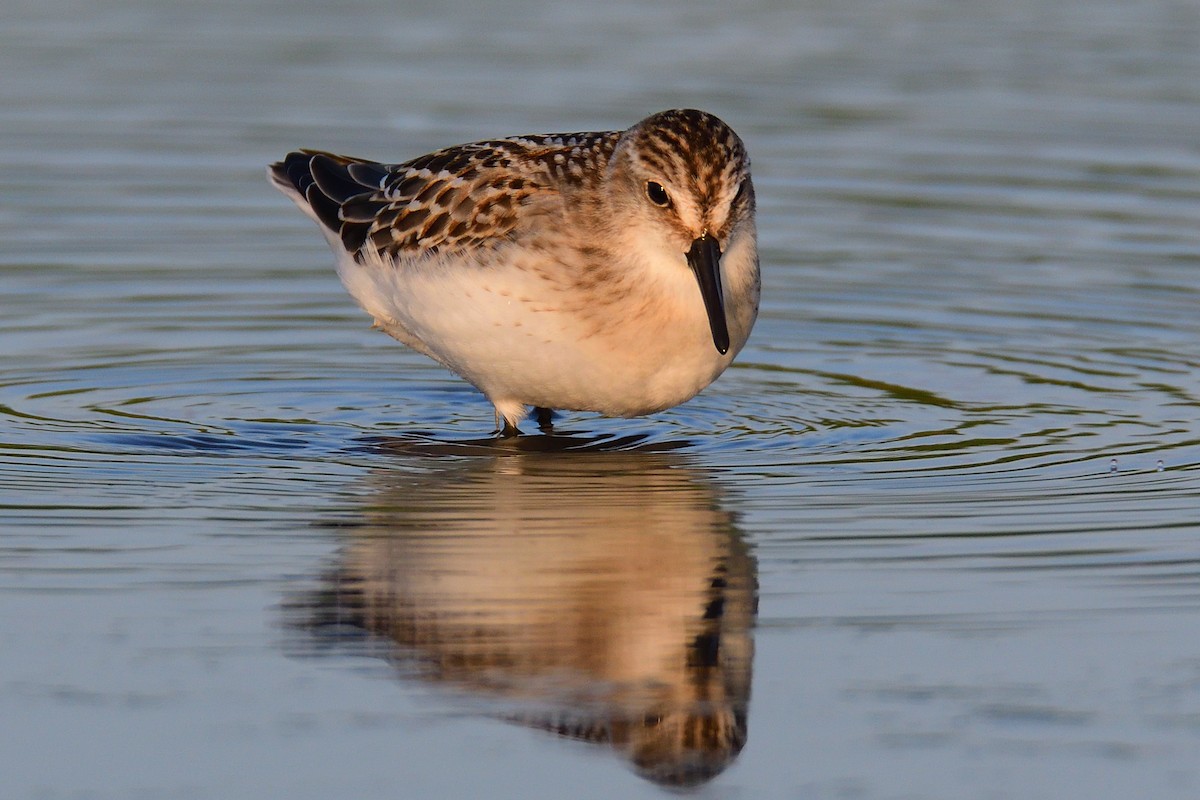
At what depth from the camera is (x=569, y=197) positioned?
9266 millimetres

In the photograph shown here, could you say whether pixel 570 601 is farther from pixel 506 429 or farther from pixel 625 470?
pixel 506 429

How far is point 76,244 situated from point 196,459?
4766 millimetres

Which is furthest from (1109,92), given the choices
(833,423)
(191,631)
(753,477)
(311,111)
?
(191,631)

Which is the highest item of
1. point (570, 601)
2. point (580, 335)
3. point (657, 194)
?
point (657, 194)

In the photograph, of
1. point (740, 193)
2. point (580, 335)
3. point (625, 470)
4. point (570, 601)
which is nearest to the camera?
point (570, 601)

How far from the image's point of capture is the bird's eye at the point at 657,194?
880 cm

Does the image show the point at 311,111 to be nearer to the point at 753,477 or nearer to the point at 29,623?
the point at 753,477

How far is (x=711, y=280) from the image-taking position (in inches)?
337

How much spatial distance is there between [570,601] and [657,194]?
2.47 m

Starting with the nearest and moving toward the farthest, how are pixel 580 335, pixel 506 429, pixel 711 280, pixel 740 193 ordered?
pixel 711 280
pixel 740 193
pixel 580 335
pixel 506 429

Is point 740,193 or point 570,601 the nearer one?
point 570,601

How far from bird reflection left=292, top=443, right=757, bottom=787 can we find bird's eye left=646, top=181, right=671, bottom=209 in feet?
3.79

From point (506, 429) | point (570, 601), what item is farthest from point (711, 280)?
point (570, 601)

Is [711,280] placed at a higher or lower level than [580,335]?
higher
